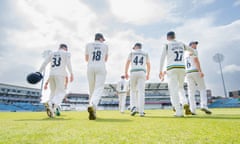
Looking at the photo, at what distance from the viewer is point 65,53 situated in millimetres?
5914

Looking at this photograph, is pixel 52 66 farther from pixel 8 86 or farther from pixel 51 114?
pixel 8 86

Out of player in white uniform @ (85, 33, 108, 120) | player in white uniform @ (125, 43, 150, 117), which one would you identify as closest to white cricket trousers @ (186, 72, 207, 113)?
player in white uniform @ (125, 43, 150, 117)

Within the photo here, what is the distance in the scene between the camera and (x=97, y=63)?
452cm

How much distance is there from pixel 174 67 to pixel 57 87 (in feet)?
12.4

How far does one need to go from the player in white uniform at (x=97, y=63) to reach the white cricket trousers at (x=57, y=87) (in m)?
1.58

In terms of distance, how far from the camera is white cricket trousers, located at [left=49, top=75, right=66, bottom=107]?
5633 mm

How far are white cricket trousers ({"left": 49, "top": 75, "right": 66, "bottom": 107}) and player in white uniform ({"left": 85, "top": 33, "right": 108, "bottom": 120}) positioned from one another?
62.1 inches

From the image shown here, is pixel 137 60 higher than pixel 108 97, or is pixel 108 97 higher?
pixel 108 97

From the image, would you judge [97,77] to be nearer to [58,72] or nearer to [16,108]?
[58,72]

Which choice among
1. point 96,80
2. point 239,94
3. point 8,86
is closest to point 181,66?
point 96,80

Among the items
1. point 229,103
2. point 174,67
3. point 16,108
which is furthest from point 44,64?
point 229,103

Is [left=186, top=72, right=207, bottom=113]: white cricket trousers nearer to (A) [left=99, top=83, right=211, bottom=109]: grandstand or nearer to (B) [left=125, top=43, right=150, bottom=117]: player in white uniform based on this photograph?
(B) [left=125, top=43, right=150, bottom=117]: player in white uniform

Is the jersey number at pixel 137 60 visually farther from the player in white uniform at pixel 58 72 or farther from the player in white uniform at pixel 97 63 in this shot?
the player in white uniform at pixel 58 72

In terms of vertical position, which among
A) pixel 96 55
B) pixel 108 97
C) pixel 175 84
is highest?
pixel 108 97
